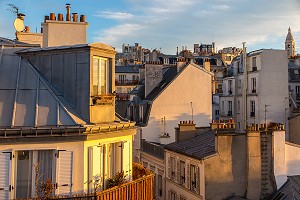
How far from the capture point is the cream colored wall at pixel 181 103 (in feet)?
101

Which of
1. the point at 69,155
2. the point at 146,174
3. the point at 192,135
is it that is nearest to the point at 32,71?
the point at 69,155

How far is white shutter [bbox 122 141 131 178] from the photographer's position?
11.4 metres

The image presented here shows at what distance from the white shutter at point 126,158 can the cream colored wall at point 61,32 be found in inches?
181

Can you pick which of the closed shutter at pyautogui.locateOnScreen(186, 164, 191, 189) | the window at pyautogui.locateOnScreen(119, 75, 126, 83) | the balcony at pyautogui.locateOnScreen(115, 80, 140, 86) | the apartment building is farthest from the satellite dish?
the window at pyautogui.locateOnScreen(119, 75, 126, 83)

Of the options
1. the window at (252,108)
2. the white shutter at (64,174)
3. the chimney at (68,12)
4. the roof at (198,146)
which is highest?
the chimney at (68,12)

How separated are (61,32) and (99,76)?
12.6 feet

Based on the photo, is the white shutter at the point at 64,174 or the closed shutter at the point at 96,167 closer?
the white shutter at the point at 64,174

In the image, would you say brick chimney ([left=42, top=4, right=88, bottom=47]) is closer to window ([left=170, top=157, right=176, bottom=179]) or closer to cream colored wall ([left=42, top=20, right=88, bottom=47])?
cream colored wall ([left=42, top=20, right=88, bottom=47])

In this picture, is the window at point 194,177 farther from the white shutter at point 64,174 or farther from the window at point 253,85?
the window at point 253,85

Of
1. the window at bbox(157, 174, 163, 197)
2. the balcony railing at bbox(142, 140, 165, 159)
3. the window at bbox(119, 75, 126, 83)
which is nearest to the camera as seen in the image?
the window at bbox(157, 174, 163, 197)

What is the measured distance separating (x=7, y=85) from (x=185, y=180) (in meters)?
13.7

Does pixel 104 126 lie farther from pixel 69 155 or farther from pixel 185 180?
pixel 185 180

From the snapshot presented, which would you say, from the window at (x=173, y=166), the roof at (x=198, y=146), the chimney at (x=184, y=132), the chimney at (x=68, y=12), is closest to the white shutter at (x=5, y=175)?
the chimney at (x=68, y=12)

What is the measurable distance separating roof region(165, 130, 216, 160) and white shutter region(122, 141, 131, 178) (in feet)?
27.8
